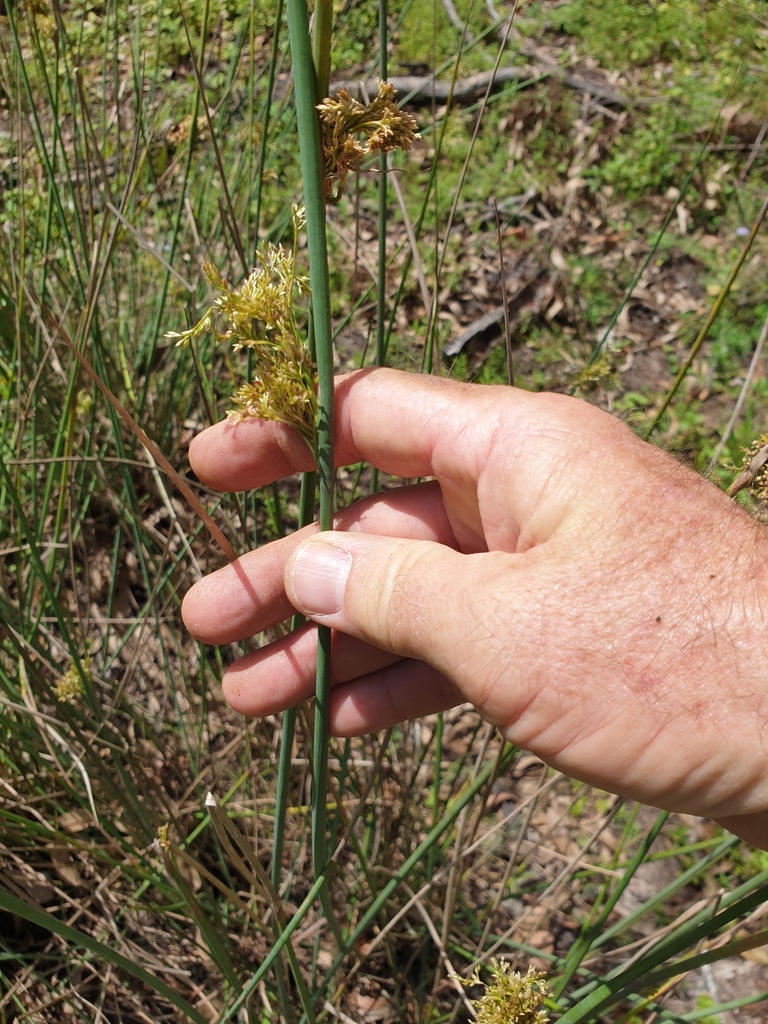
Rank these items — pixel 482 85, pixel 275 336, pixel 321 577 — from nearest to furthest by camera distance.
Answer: pixel 275 336, pixel 321 577, pixel 482 85

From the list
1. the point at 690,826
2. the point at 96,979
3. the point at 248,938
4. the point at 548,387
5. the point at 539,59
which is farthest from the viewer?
the point at 539,59

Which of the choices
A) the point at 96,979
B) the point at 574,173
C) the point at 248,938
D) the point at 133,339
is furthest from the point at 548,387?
the point at 96,979

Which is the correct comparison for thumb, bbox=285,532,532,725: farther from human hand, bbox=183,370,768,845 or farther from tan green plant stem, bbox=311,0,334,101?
tan green plant stem, bbox=311,0,334,101

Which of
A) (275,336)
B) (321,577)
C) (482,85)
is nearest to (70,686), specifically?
(321,577)

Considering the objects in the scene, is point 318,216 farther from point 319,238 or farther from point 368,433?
point 368,433

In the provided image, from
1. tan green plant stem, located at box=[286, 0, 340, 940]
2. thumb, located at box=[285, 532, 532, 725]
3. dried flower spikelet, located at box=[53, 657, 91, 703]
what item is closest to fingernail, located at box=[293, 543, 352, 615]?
thumb, located at box=[285, 532, 532, 725]

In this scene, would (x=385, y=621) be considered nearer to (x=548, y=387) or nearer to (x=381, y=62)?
(x=381, y=62)

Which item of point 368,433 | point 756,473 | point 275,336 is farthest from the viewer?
point 368,433
